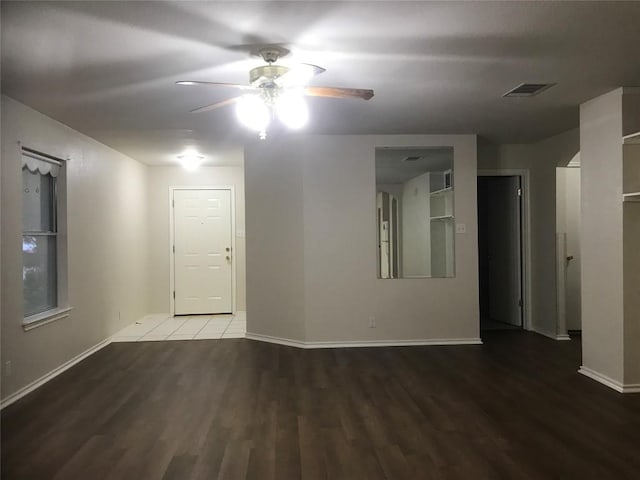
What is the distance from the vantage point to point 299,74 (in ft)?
9.71

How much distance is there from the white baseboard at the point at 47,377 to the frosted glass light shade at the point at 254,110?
270 cm

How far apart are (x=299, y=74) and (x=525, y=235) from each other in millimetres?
4200

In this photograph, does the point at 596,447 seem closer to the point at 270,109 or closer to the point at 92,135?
the point at 270,109

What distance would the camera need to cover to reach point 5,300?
3387 millimetres

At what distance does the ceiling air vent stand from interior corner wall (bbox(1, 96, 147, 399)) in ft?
12.7

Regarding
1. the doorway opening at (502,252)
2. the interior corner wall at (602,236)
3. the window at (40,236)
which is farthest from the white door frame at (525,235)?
the window at (40,236)

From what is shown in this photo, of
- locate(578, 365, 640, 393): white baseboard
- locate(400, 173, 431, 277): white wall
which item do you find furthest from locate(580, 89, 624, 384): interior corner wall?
locate(400, 173, 431, 277): white wall

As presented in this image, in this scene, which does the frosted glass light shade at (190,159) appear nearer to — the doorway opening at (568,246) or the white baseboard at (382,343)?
the white baseboard at (382,343)

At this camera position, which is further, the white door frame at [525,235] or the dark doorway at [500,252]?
the dark doorway at [500,252]

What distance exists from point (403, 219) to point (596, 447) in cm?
286

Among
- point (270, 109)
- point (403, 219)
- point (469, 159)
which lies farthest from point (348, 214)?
point (270, 109)

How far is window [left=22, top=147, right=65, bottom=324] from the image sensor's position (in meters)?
3.94

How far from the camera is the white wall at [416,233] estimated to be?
16.6 ft

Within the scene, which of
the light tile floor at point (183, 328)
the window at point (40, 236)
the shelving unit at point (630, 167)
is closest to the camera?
the shelving unit at point (630, 167)
